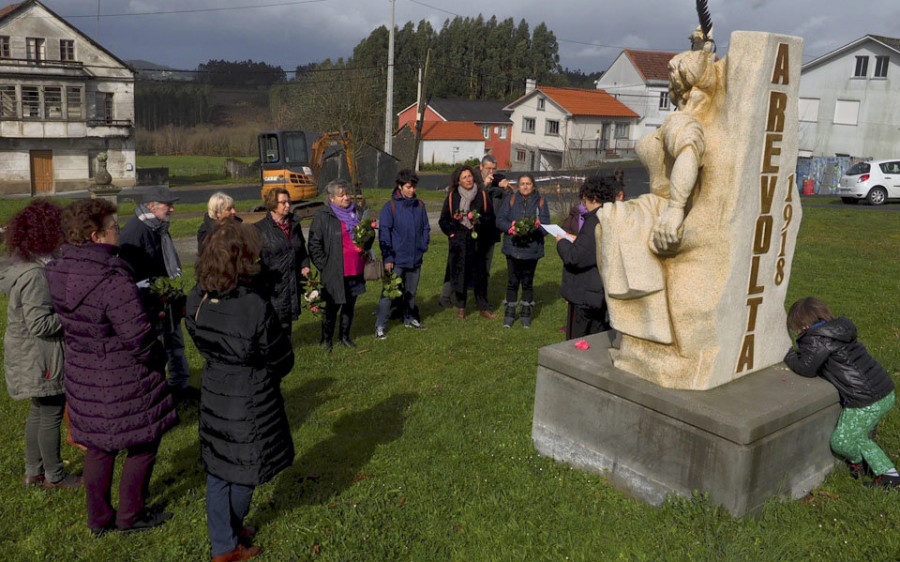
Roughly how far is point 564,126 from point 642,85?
422 inches

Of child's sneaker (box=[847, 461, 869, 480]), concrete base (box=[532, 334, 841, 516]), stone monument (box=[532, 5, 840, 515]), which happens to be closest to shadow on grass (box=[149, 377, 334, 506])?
concrete base (box=[532, 334, 841, 516])

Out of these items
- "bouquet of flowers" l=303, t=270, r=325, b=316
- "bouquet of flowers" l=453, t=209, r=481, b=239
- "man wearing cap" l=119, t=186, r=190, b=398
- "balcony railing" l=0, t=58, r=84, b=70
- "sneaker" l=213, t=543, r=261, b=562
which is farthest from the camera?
"balcony railing" l=0, t=58, r=84, b=70

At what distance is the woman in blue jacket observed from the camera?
8.34m

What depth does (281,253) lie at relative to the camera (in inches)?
274

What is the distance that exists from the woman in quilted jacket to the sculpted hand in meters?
3.16

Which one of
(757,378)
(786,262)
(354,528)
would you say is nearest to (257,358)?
(354,528)

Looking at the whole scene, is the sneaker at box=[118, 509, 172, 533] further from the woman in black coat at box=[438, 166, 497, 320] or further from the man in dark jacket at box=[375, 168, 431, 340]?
the woman in black coat at box=[438, 166, 497, 320]

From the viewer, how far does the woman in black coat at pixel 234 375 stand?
3.62m

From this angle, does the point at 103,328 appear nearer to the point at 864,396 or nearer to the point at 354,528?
the point at 354,528

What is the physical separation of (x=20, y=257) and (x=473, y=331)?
5215 millimetres

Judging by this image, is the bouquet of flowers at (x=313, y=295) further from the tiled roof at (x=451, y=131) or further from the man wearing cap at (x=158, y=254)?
the tiled roof at (x=451, y=131)

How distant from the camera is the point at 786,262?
194 inches

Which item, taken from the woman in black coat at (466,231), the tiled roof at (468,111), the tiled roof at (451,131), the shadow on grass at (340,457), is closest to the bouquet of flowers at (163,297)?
the shadow on grass at (340,457)

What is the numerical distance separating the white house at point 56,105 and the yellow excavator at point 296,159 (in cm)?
1369
